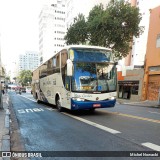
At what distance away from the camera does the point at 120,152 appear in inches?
210

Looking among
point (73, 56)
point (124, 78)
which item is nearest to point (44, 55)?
point (124, 78)

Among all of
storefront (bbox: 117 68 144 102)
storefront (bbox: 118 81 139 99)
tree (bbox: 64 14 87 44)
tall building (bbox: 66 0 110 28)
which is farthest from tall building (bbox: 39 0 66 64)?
tree (bbox: 64 14 87 44)

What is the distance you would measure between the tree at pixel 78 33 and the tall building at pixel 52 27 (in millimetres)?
93902

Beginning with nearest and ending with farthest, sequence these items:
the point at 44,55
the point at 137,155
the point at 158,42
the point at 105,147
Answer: the point at 137,155 → the point at 105,147 → the point at 158,42 → the point at 44,55

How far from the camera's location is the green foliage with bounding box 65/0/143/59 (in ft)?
83.3

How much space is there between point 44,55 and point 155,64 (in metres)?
102

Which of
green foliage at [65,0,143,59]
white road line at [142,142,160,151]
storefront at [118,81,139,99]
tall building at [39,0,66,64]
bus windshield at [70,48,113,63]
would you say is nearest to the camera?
white road line at [142,142,160,151]

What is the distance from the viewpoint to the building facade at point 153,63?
82.1 feet

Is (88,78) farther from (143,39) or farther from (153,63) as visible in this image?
(143,39)

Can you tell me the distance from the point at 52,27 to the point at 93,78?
11914 cm

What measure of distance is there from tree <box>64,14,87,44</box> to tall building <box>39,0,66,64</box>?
93.9m

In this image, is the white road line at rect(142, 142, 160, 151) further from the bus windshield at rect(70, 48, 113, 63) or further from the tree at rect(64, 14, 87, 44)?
the tree at rect(64, 14, 87, 44)

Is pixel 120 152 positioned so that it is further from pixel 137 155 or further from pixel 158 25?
pixel 158 25

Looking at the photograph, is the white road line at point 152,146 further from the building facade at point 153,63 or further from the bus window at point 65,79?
the building facade at point 153,63
